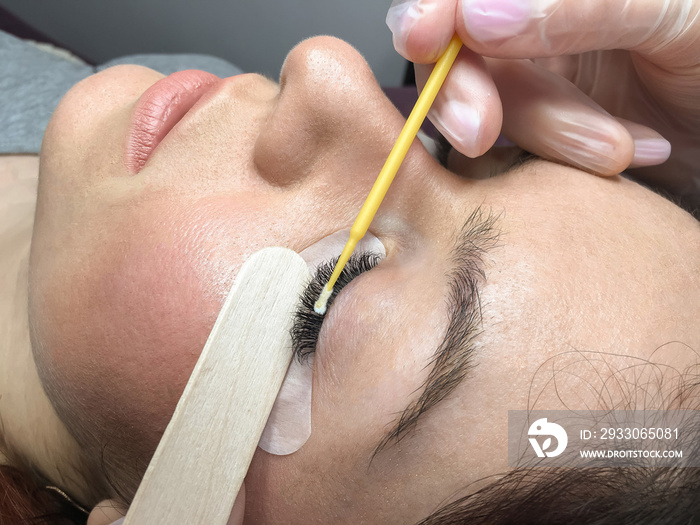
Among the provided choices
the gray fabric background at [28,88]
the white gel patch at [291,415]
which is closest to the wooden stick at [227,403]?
the white gel patch at [291,415]

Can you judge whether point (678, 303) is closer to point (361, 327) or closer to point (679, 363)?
point (679, 363)

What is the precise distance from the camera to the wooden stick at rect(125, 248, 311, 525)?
0.60 metres

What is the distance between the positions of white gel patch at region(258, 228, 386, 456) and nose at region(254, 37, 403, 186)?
96mm

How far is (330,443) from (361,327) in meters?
0.15

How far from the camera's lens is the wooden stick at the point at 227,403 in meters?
0.60

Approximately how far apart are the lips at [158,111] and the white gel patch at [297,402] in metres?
0.29

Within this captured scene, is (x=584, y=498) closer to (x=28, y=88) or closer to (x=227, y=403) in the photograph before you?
(x=227, y=403)

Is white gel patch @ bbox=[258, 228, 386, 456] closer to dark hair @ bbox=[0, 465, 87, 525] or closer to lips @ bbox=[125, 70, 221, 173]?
lips @ bbox=[125, 70, 221, 173]

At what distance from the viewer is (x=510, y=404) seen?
569 millimetres

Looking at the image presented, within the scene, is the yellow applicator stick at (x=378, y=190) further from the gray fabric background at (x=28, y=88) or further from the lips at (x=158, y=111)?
the gray fabric background at (x=28, y=88)

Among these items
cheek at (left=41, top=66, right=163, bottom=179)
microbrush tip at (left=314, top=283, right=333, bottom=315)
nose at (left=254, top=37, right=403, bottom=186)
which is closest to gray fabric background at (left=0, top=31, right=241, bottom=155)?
cheek at (left=41, top=66, right=163, bottom=179)

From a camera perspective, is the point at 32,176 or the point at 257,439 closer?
the point at 257,439

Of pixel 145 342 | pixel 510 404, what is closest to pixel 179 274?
pixel 145 342
